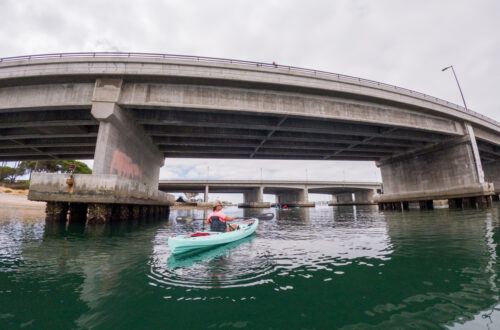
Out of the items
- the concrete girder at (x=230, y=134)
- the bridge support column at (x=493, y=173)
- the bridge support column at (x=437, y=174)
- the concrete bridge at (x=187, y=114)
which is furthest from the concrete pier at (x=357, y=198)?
the concrete girder at (x=230, y=134)

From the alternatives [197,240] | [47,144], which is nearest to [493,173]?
[197,240]

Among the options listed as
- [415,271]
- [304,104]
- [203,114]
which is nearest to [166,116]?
[203,114]

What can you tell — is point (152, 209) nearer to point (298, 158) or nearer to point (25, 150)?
point (25, 150)

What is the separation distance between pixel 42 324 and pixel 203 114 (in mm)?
17287

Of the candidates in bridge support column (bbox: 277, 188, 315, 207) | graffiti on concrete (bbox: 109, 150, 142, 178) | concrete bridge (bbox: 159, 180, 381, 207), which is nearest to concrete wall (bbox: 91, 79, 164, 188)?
graffiti on concrete (bbox: 109, 150, 142, 178)

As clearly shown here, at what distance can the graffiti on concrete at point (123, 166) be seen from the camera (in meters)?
16.3

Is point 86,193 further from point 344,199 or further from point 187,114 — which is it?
point 344,199

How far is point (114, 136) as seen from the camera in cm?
1628

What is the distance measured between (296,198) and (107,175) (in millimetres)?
70478

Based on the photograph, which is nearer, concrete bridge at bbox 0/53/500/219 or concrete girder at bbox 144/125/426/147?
concrete bridge at bbox 0/53/500/219

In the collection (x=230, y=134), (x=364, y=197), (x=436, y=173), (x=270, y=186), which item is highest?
(x=230, y=134)

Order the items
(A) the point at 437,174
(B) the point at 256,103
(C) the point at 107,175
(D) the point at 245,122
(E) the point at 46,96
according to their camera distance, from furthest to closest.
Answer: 1. (A) the point at 437,174
2. (D) the point at 245,122
3. (B) the point at 256,103
4. (E) the point at 46,96
5. (C) the point at 107,175

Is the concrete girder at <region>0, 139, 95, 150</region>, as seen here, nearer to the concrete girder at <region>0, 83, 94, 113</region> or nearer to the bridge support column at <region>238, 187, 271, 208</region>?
the concrete girder at <region>0, 83, 94, 113</region>

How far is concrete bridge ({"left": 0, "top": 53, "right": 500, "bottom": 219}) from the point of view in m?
15.4
